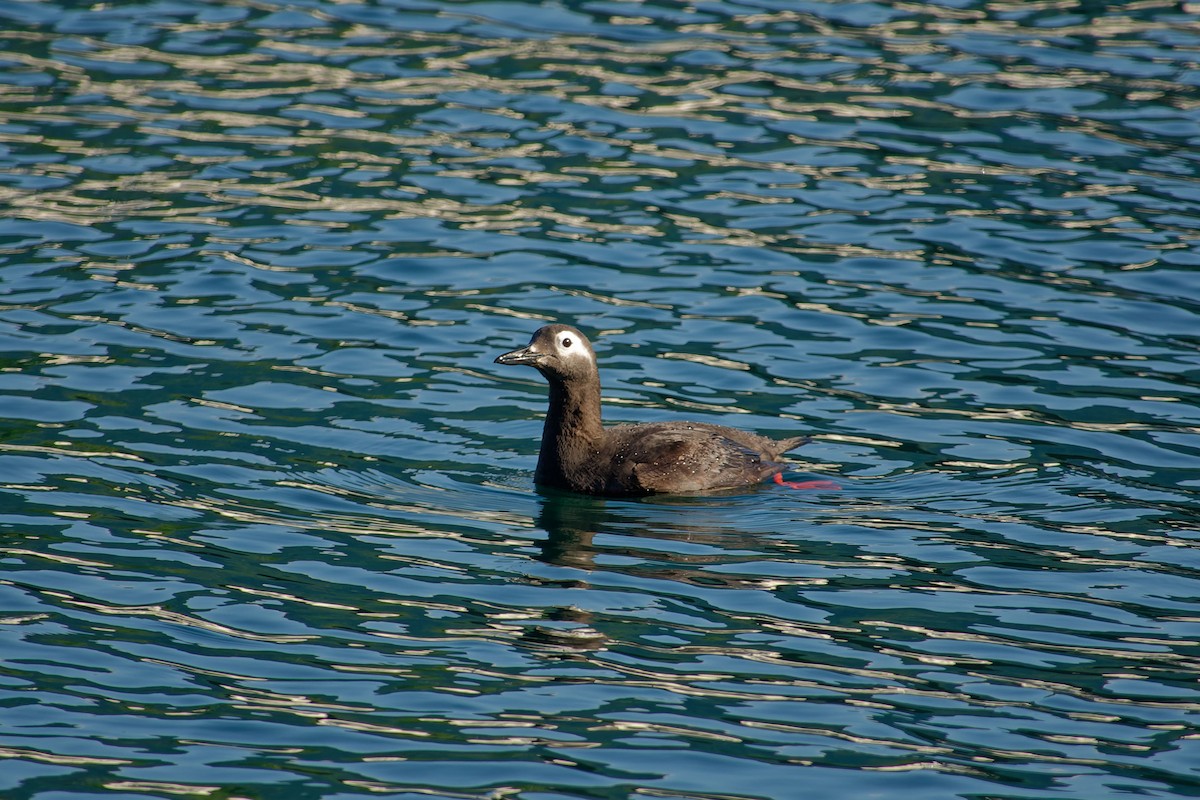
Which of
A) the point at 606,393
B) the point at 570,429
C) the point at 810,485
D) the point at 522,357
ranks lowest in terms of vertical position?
the point at 810,485

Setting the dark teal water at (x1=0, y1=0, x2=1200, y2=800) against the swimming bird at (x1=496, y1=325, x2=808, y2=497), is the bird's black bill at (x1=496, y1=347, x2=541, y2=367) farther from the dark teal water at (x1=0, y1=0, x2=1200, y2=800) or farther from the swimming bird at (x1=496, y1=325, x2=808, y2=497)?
the dark teal water at (x1=0, y1=0, x2=1200, y2=800)

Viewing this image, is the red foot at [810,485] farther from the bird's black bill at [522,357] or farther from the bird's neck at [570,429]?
the bird's black bill at [522,357]

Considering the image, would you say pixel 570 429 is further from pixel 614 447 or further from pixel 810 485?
pixel 810 485

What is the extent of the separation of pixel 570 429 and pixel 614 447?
383 millimetres

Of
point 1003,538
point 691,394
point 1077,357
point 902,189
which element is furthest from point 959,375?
point 902,189

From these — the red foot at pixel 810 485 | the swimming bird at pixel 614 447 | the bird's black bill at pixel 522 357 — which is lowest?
the red foot at pixel 810 485

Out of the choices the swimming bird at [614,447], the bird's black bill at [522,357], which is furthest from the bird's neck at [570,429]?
the bird's black bill at [522,357]

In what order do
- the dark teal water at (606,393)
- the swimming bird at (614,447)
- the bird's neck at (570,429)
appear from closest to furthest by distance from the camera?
the dark teal water at (606,393)
the swimming bird at (614,447)
the bird's neck at (570,429)

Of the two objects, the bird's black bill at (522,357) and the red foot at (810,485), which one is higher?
the bird's black bill at (522,357)

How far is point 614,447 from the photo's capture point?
12.2 meters

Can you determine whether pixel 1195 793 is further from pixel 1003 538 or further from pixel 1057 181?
pixel 1057 181

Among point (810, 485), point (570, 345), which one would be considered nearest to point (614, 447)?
point (570, 345)

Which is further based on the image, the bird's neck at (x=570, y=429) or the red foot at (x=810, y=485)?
the bird's neck at (x=570, y=429)

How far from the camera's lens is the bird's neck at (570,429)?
1222 centimetres
